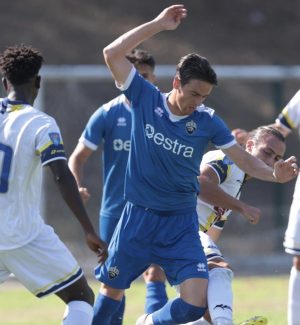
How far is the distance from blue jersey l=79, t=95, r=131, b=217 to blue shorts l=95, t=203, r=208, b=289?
1.44m

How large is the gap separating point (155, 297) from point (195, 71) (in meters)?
2.10

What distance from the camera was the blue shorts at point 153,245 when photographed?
6.79 metres

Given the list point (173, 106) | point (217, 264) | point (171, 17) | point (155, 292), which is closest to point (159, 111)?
point (173, 106)

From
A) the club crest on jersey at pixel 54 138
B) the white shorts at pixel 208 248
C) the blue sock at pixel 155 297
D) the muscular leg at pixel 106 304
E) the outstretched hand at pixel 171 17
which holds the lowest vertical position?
the blue sock at pixel 155 297

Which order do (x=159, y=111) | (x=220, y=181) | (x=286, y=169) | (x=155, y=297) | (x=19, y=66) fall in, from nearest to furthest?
(x=19, y=66) < (x=286, y=169) < (x=159, y=111) < (x=220, y=181) < (x=155, y=297)

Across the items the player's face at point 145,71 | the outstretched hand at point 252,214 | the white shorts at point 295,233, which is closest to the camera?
the outstretched hand at point 252,214

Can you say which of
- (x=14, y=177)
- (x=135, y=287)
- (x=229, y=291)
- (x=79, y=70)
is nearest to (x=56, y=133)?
(x=14, y=177)

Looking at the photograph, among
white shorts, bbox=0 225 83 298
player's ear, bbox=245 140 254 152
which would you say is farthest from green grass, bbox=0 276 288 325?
white shorts, bbox=0 225 83 298

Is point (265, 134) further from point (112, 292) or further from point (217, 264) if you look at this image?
point (112, 292)

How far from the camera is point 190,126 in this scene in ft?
22.3

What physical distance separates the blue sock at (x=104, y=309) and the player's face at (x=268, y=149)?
1.38 metres

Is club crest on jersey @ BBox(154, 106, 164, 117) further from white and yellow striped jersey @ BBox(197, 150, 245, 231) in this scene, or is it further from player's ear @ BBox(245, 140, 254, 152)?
player's ear @ BBox(245, 140, 254, 152)

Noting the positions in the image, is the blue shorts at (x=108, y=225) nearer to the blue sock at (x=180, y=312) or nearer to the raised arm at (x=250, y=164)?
the blue sock at (x=180, y=312)

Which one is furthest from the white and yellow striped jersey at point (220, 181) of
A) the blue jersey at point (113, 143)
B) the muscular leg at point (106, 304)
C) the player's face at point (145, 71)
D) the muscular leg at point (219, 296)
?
the player's face at point (145, 71)
